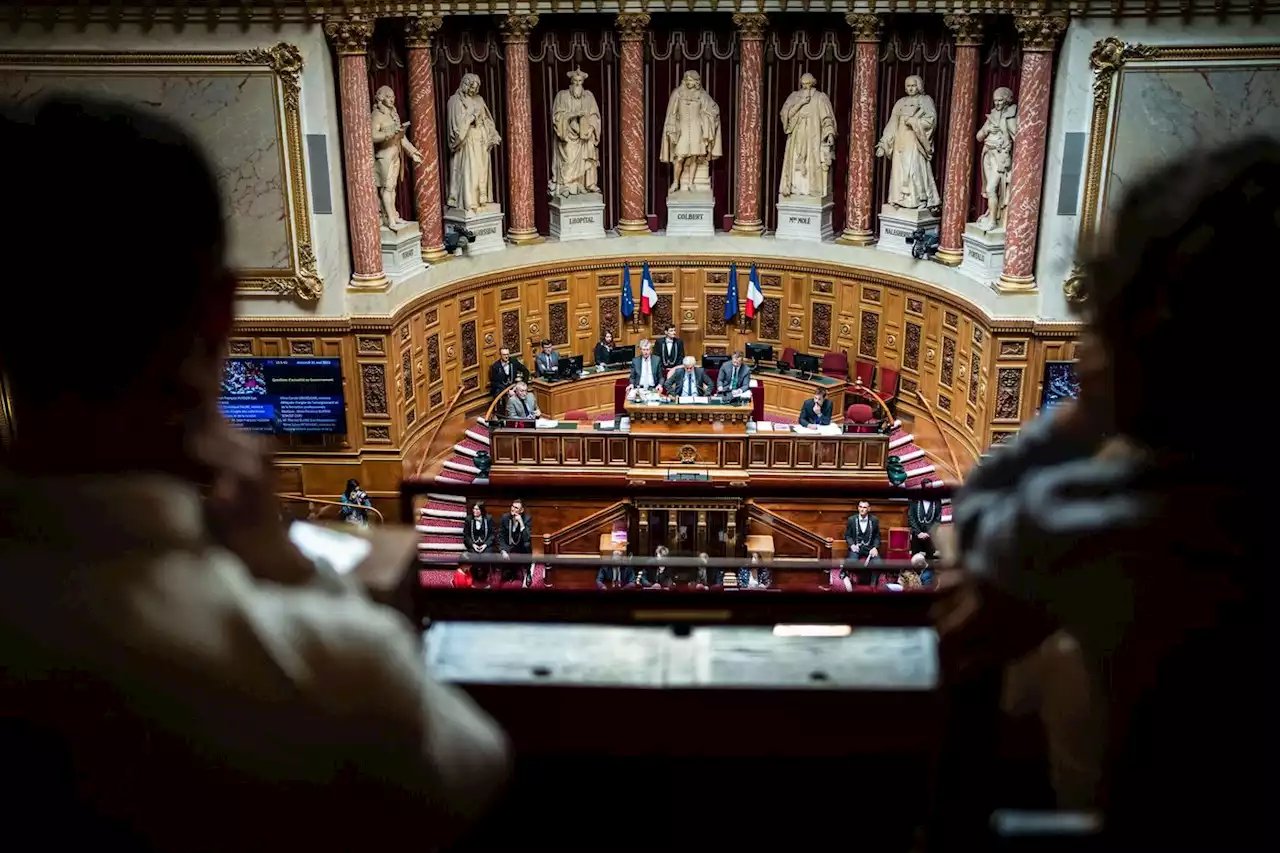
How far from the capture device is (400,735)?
69.0 inches

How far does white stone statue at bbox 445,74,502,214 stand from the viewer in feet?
59.8

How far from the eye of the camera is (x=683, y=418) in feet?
53.9

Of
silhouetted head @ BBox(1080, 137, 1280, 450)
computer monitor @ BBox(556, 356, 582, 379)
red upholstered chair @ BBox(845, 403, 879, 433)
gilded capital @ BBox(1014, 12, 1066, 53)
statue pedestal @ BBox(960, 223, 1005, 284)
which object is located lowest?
red upholstered chair @ BBox(845, 403, 879, 433)

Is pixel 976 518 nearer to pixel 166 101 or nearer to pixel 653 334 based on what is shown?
pixel 166 101

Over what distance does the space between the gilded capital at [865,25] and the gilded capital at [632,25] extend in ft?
10.1

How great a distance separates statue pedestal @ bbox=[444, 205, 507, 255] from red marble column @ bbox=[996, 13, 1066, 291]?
25.5 feet

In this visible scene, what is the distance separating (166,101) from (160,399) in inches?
593

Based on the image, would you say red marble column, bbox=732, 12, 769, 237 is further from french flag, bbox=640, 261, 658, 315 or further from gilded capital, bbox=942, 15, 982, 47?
gilded capital, bbox=942, 15, 982, 47

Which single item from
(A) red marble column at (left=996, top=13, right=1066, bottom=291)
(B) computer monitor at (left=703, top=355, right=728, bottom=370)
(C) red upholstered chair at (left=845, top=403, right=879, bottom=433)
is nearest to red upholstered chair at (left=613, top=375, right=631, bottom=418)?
(B) computer monitor at (left=703, top=355, right=728, bottom=370)

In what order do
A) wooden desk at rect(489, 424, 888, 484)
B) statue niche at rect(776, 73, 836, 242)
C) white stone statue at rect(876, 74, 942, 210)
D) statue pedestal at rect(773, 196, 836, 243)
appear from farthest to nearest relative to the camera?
statue pedestal at rect(773, 196, 836, 243) → statue niche at rect(776, 73, 836, 242) → white stone statue at rect(876, 74, 942, 210) → wooden desk at rect(489, 424, 888, 484)

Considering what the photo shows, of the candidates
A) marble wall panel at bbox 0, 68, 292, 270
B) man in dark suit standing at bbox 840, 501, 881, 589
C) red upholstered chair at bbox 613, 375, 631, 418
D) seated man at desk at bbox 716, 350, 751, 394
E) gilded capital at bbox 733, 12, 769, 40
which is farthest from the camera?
gilded capital at bbox 733, 12, 769, 40

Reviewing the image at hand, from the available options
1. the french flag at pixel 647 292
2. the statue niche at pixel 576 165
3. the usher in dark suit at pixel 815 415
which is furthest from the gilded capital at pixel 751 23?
the usher in dark suit at pixel 815 415

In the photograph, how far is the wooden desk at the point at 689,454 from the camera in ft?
52.5

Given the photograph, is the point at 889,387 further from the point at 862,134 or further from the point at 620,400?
the point at 620,400
